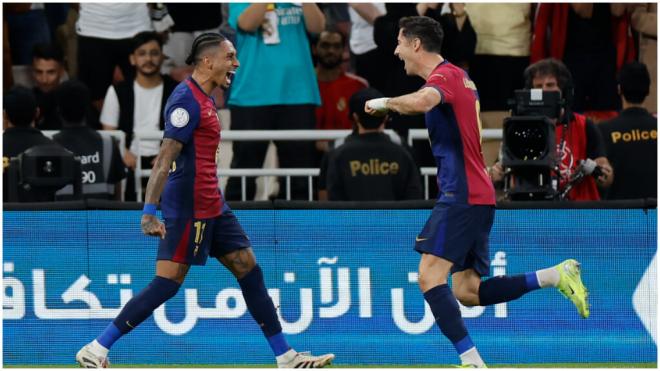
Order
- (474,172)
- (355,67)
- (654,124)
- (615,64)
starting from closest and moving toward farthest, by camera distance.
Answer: (474,172)
(654,124)
(615,64)
(355,67)

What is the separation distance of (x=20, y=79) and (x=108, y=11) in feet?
3.83

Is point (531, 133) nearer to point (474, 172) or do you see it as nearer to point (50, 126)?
point (474, 172)

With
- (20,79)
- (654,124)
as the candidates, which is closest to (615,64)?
(654,124)

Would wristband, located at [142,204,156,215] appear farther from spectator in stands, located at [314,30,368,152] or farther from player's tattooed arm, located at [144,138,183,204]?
spectator in stands, located at [314,30,368,152]

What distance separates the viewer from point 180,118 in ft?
32.2

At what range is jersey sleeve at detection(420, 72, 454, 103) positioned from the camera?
9359 mm

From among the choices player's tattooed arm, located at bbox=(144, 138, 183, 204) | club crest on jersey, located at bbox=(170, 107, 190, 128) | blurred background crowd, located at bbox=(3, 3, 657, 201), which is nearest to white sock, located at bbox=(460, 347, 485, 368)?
player's tattooed arm, located at bbox=(144, 138, 183, 204)

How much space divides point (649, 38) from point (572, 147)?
9.48 feet

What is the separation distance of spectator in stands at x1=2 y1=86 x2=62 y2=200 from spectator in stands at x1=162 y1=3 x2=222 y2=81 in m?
1.93

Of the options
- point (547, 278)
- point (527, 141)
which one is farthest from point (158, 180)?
point (527, 141)

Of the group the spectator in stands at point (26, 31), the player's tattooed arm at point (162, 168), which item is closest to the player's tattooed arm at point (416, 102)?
the player's tattooed arm at point (162, 168)

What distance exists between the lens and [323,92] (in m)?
14.5

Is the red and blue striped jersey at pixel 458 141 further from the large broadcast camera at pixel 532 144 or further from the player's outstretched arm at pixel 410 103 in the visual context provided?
the large broadcast camera at pixel 532 144

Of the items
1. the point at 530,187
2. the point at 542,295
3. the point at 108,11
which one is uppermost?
the point at 108,11
